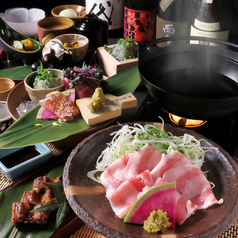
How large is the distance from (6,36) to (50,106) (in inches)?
42.5

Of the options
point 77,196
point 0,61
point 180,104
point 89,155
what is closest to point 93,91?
point 89,155

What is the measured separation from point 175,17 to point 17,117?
1.31 metres

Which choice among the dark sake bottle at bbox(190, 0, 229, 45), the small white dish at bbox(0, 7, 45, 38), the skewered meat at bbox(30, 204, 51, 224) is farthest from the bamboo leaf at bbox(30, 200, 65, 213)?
the small white dish at bbox(0, 7, 45, 38)

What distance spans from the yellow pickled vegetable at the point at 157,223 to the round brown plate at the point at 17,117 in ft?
2.07

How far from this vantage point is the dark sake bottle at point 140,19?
2.25 meters

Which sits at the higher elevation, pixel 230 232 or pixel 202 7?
pixel 202 7

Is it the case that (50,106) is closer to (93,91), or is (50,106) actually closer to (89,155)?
(93,91)

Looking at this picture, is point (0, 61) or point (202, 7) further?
point (0, 61)

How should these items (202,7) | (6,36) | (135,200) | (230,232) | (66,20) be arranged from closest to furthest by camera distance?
(135,200) → (230,232) → (202,7) → (6,36) → (66,20)

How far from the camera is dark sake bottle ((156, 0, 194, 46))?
208 centimetres

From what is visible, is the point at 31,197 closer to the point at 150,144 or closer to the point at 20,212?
the point at 20,212

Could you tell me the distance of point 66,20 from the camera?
2.59 m

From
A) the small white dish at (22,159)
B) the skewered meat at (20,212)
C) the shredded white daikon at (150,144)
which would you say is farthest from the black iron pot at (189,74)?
the skewered meat at (20,212)

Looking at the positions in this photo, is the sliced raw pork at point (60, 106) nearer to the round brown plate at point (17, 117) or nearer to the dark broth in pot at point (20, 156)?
the round brown plate at point (17, 117)
